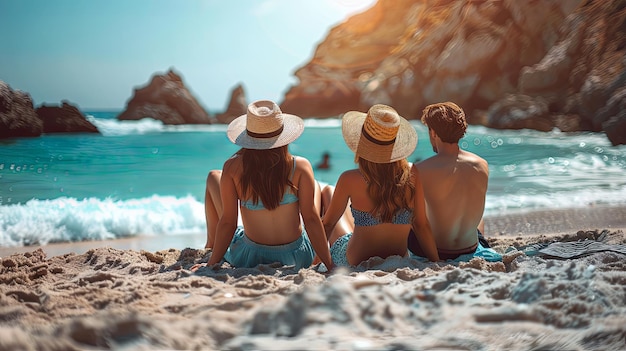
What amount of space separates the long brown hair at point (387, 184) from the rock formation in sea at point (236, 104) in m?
10.2

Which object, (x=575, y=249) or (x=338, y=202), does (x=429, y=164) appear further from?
(x=575, y=249)

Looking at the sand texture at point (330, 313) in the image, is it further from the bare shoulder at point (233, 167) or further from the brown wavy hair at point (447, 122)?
the brown wavy hair at point (447, 122)

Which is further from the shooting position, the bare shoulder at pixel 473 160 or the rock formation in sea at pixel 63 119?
the rock formation in sea at pixel 63 119

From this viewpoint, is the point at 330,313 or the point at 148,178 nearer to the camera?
the point at 330,313

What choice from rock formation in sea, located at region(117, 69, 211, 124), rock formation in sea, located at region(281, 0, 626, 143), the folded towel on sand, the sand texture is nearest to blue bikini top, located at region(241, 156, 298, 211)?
the sand texture

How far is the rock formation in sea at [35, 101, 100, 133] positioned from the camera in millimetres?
5387

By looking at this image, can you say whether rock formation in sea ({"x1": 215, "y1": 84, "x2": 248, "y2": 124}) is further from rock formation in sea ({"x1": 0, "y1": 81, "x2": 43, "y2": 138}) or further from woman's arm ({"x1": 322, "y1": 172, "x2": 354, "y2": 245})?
woman's arm ({"x1": 322, "y1": 172, "x2": 354, "y2": 245})

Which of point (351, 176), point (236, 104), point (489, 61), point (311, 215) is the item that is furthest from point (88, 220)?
point (489, 61)

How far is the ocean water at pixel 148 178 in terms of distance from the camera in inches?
153

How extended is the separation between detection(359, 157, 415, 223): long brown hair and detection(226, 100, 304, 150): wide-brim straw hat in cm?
28

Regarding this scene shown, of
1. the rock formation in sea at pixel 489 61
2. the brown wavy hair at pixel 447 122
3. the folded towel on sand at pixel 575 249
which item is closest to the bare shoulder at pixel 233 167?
the brown wavy hair at pixel 447 122

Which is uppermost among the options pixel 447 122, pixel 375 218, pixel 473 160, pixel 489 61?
pixel 489 61

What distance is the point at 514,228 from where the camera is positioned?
3.70 m

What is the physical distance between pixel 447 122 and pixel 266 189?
0.71 m
